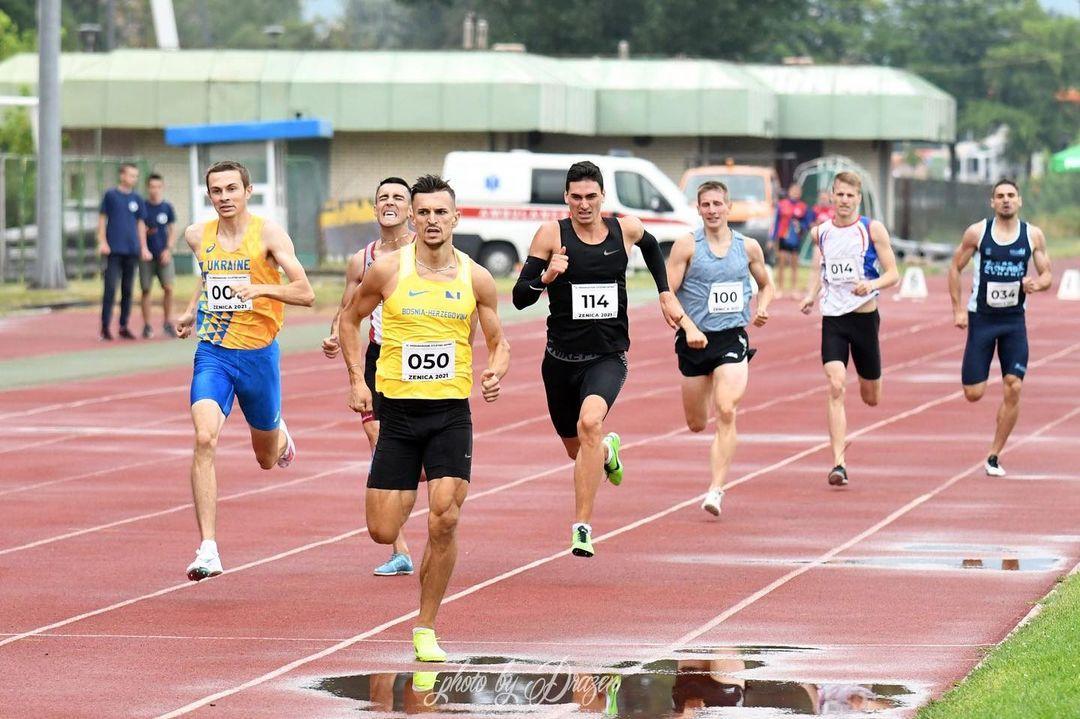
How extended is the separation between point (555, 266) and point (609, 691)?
3.44m

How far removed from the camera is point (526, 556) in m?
11.5

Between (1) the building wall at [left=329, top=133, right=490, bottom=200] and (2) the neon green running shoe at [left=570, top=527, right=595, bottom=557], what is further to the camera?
(1) the building wall at [left=329, top=133, right=490, bottom=200]

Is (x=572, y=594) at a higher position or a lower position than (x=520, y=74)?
lower

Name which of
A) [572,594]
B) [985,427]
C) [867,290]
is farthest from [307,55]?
[572,594]

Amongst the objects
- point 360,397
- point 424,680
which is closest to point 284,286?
point 360,397

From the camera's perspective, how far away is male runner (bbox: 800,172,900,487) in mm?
14547

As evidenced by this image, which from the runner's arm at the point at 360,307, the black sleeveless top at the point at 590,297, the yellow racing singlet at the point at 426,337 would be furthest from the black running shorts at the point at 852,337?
the yellow racing singlet at the point at 426,337

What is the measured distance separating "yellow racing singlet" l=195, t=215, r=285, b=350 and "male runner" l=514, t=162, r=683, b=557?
127cm

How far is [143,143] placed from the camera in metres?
53.8

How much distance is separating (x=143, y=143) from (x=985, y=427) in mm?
38317

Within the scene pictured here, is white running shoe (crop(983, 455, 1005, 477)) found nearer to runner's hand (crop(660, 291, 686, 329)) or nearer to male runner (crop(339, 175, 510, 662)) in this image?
runner's hand (crop(660, 291, 686, 329))

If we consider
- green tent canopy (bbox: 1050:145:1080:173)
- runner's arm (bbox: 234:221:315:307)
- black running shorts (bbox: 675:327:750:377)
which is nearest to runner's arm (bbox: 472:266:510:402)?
runner's arm (bbox: 234:221:315:307)

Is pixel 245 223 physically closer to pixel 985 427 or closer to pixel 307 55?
pixel 985 427

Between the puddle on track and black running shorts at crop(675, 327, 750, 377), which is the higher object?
black running shorts at crop(675, 327, 750, 377)
